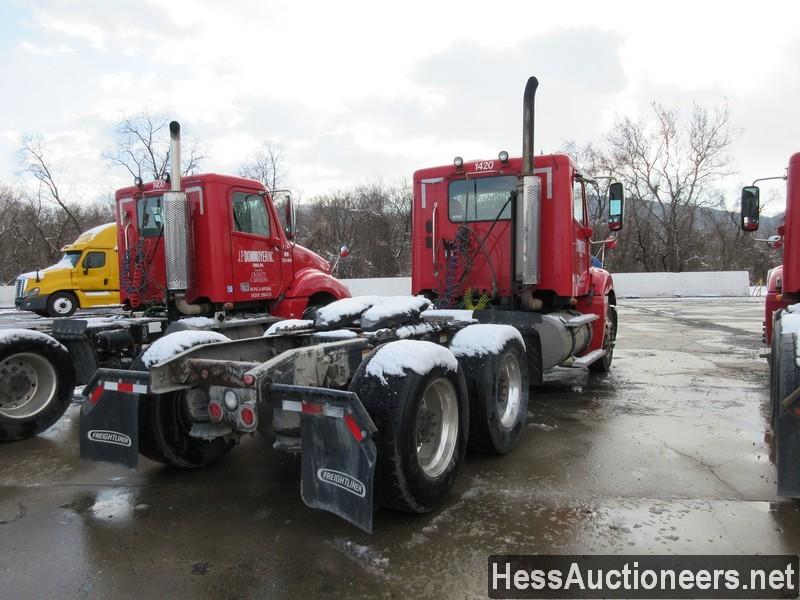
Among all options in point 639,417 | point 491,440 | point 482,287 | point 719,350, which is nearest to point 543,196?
point 482,287

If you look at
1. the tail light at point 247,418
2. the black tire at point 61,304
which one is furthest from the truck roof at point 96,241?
the tail light at point 247,418

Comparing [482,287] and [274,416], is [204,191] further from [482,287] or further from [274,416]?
[274,416]

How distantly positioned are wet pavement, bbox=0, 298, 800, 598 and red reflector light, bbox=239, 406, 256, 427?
65 cm

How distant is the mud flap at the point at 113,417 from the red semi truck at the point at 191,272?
219 cm

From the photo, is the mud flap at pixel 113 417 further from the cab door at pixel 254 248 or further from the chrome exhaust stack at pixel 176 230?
the cab door at pixel 254 248

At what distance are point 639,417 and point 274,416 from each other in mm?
4050

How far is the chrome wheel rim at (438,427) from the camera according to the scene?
3.75m

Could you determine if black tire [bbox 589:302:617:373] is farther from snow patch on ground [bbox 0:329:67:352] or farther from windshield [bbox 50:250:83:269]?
windshield [bbox 50:250:83:269]

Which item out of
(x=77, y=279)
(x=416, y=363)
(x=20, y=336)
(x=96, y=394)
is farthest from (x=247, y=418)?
(x=77, y=279)

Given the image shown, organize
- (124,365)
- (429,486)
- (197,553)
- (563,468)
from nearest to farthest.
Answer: (197,553)
(429,486)
(563,468)
(124,365)

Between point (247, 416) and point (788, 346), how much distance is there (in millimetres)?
3415

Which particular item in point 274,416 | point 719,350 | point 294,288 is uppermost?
point 294,288

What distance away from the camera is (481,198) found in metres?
6.91

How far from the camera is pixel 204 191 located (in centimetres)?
730
